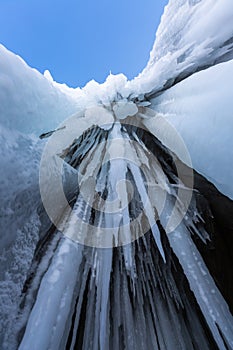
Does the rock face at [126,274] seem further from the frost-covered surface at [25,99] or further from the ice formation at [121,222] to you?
the frost-covered surface at [25,99]

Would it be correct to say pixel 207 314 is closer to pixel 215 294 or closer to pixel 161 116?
pixel 215 294

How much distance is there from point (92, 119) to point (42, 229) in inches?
30.1

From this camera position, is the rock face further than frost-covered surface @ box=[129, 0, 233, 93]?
No

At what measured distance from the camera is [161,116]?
45.0 inches

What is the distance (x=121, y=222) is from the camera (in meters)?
0.84

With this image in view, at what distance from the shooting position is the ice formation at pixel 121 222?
665 mm

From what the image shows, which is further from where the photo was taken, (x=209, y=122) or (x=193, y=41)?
(x=193, y=41)

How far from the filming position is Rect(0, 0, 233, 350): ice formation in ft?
2.18

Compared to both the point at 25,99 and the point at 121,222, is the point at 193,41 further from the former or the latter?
the point at 121,222

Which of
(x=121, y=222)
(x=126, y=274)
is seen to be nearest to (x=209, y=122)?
(x=121, y=222)

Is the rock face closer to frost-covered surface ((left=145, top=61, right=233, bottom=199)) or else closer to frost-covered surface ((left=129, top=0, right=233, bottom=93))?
frost-covered surface ((left=145, top=61, right=233, bottom=199))

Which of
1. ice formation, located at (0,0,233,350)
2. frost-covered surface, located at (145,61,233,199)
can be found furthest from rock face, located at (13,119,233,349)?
frost-covered surface, located at (145,61,233,199)

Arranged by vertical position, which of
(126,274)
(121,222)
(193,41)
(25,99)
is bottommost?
(126,274)

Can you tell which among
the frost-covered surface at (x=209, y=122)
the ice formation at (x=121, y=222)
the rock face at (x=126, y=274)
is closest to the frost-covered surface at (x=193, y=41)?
the ice formation at (x=121, y=222)
